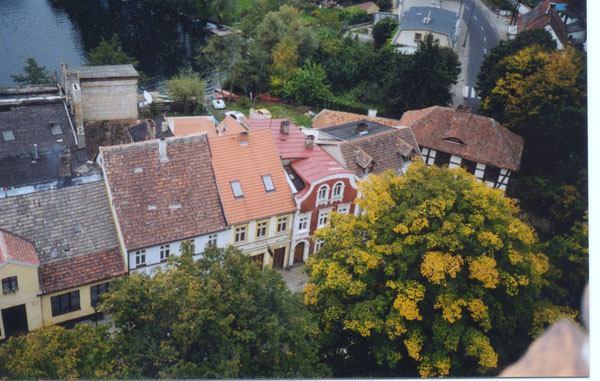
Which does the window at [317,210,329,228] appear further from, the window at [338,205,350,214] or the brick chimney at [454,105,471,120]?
the brick chimney at [454,105,471,120]

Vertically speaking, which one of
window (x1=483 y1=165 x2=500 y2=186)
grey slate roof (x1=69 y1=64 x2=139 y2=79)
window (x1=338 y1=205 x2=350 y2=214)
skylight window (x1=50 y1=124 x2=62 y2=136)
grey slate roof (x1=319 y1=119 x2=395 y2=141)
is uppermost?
grey slate roof (x1=69 y1=64 x2=139 y2=79)

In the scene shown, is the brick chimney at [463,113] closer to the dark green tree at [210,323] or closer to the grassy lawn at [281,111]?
the grassy lawn at [281,111]

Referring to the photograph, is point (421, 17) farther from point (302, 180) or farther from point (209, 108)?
point (302, 180)

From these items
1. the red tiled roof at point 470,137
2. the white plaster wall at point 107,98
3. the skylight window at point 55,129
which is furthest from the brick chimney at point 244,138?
the white plaster wall at point 107,98

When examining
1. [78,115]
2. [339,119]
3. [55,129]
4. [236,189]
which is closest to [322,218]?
[236,189]

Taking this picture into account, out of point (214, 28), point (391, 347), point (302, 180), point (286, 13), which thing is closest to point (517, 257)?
point (391, 347)

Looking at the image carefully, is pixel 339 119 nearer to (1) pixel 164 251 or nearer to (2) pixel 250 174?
(2) pixel 250 174

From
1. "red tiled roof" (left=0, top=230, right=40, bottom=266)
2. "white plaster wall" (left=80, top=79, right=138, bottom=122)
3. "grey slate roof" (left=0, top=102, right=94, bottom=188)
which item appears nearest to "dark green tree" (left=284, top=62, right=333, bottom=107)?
"white plaster wall" (left=80, top=79, right=138, bottom=122)
